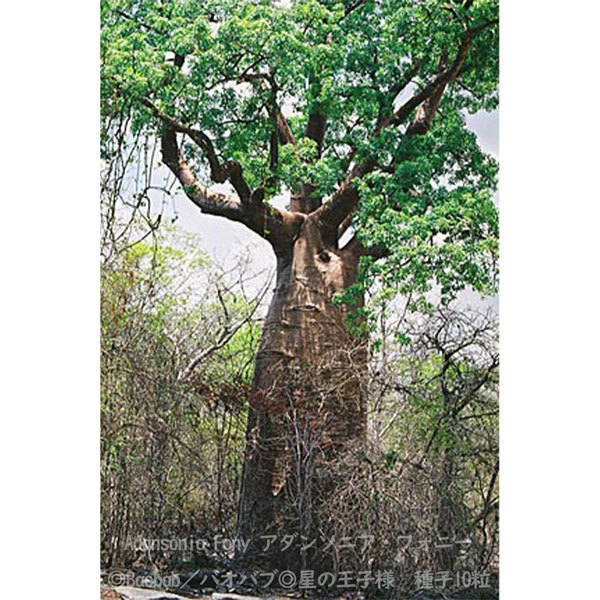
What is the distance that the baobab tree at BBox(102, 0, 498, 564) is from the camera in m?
5.99

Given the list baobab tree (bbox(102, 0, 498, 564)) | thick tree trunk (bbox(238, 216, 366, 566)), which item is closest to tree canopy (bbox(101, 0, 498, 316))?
baobab tree (bbox(102, 0, 498, 564))

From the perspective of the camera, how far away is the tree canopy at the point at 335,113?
19.5ft

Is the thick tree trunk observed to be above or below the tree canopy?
below

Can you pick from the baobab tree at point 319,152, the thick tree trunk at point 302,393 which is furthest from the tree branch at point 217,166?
the thick tree trunk at point 302,393

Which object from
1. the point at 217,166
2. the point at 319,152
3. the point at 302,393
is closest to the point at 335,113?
the point at 319,152

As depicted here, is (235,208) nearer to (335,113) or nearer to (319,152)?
(319,152)

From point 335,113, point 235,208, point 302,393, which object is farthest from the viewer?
point 235,208

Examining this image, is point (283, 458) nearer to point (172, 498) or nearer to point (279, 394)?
point (279, 394)

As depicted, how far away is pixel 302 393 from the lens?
20.3ft

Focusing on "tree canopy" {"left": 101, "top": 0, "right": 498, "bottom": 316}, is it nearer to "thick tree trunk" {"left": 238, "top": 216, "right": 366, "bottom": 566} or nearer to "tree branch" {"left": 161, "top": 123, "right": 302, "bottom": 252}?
"tree branch" {"left": 161, "top": 123, "right": 302, "bottom": 252}

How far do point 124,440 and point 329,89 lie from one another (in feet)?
8.65

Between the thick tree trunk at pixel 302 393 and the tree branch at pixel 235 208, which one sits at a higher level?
the tree branch at pixel 235 208

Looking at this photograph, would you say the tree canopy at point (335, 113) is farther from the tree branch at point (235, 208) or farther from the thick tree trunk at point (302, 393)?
the thick tree trunk at point (302, 393)

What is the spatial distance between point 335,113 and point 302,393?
71.8 inches
